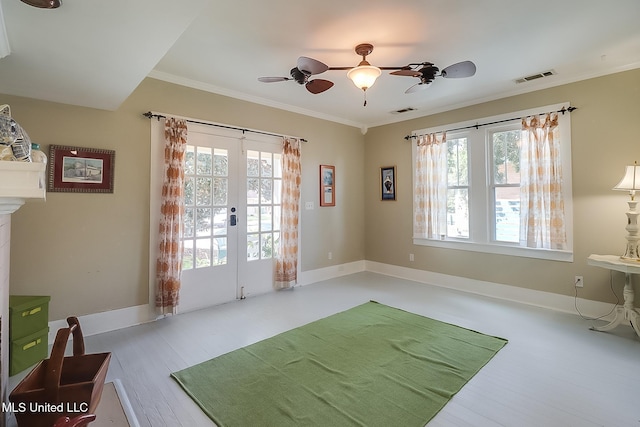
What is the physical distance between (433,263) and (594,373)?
2.55 meters

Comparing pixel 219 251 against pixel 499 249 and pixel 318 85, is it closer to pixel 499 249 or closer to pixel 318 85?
pixel 318 85

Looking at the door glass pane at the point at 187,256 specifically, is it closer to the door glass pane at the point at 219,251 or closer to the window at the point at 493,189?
the door glass pane at the point at 219,251

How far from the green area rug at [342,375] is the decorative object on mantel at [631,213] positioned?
1.63 meters

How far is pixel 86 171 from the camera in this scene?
2938 millimetres

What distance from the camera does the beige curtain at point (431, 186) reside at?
15.1 ft

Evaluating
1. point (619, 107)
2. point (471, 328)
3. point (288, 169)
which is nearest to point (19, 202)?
point (288, 169)

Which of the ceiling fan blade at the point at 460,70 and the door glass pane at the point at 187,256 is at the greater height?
the ceiling fan blade at the point at 460,70

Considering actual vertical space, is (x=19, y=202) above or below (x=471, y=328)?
above

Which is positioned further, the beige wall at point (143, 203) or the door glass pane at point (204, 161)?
the door glass pane at point (204, 161)

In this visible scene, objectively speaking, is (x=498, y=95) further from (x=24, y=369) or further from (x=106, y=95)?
(x=24, y=369)

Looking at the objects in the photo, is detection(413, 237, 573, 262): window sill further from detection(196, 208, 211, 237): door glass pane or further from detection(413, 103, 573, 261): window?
detection(196, 208, 211, 237): door glass pane

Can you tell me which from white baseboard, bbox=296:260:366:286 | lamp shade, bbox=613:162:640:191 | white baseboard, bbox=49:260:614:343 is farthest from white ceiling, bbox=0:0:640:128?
white baseboard, bbox=296:260:366:286

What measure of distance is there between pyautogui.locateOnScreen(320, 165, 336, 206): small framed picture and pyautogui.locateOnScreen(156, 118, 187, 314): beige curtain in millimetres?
2290

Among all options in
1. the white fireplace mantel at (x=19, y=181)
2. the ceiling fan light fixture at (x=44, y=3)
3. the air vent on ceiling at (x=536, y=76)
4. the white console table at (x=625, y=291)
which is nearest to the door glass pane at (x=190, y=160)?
the ceiling fan light fixture at (x=44, y=3)
